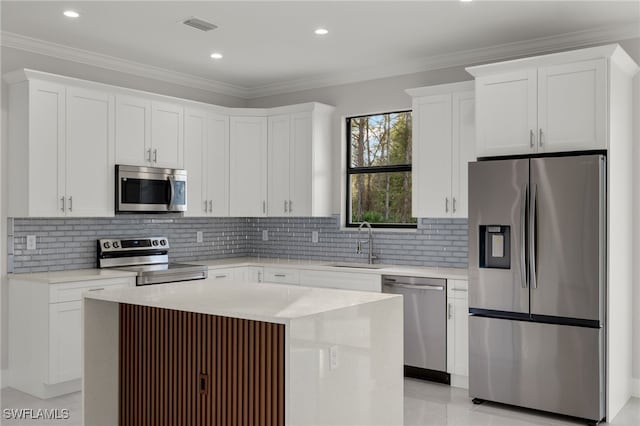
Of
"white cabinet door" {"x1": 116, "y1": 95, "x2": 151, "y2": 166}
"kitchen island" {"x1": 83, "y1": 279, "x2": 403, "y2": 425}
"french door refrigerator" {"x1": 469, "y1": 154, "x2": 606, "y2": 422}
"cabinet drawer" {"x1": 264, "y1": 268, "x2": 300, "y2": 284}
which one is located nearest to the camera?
"kitchen island" {"x1": 83, "y1": 279, "x2": 403, "y2": 425}

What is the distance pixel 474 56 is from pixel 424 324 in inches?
91.3

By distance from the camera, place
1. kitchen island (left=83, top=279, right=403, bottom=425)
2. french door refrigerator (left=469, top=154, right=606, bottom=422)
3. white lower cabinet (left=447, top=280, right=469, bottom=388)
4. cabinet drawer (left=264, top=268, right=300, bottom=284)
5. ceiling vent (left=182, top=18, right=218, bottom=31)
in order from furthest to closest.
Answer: cabinet drawer (left=264, top=268, right=300, bottom=284) < white lower cabinet (left=447, top=280, right=469, bottom=388) < ceiling vent (left=182, top=18, right=218, bottom=31) < french door refrigerator (left=469, top=154, right=606, bottom=422) < kitchen island (left=83, top=279, right=403, bottom=425)

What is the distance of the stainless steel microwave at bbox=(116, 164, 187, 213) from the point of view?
16.7 feet

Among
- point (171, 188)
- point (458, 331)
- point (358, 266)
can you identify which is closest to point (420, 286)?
point (458, 331)

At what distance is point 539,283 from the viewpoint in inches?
158

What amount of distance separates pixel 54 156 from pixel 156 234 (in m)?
1.42

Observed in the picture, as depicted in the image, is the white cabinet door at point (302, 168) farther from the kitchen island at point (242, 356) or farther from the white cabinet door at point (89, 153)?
the kitchen island at point (242, 356)

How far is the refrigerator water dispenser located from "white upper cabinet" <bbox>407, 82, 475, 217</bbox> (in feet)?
2.11

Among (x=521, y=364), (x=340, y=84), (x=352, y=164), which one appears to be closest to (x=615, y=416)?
(x=521, y=364)

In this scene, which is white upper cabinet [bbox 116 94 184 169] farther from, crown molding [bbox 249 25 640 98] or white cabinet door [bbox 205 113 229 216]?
Result: crown molding [bbox 249 25 640 98]

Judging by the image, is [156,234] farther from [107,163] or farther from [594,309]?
[594,309]

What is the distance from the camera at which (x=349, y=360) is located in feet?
9.00

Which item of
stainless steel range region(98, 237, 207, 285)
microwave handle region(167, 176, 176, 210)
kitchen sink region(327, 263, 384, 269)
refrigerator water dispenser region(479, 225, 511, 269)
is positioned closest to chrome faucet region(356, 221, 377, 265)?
kitchen sink region(327, 263, 384, 269)

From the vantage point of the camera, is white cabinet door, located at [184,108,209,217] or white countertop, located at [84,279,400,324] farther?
white cabinet door, located at [184,108,209,217]
